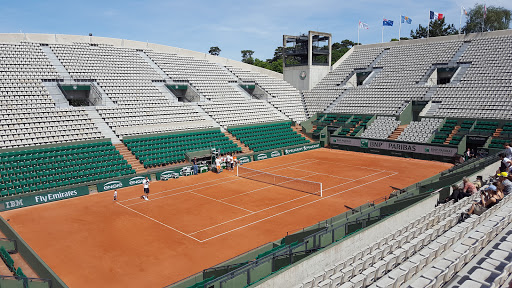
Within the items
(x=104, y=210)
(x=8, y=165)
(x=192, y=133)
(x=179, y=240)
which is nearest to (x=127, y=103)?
(x=192, y=133)

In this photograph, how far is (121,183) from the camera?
27125 mm

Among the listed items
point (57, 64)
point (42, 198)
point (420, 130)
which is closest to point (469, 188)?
point (42, 198)

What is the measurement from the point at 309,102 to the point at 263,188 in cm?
2884

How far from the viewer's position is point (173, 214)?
20.6 m

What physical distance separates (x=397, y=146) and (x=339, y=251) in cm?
2700

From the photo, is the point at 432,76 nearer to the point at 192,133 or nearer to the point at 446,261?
the point at 192,133

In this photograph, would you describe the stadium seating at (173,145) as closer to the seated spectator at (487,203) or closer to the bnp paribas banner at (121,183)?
the bnp paribas banner at (121,183)

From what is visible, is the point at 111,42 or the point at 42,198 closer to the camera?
the point at 42,198

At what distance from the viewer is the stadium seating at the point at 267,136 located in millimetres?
38812

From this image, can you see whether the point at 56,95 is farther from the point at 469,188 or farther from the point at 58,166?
the point at 469,188

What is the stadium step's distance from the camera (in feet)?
98.3

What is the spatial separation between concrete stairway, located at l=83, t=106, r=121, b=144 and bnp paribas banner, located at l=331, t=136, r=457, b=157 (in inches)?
923

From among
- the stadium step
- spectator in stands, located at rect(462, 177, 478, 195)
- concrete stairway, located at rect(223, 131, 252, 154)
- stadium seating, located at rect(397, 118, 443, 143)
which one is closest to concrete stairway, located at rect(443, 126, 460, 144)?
stadium seating, located at rect(397, 118, 443, 143)

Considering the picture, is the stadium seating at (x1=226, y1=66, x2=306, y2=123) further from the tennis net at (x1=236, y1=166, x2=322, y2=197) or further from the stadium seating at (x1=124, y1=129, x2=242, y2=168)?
the tennis net at (x1=236, y1=166, x2=322, y2=197)
